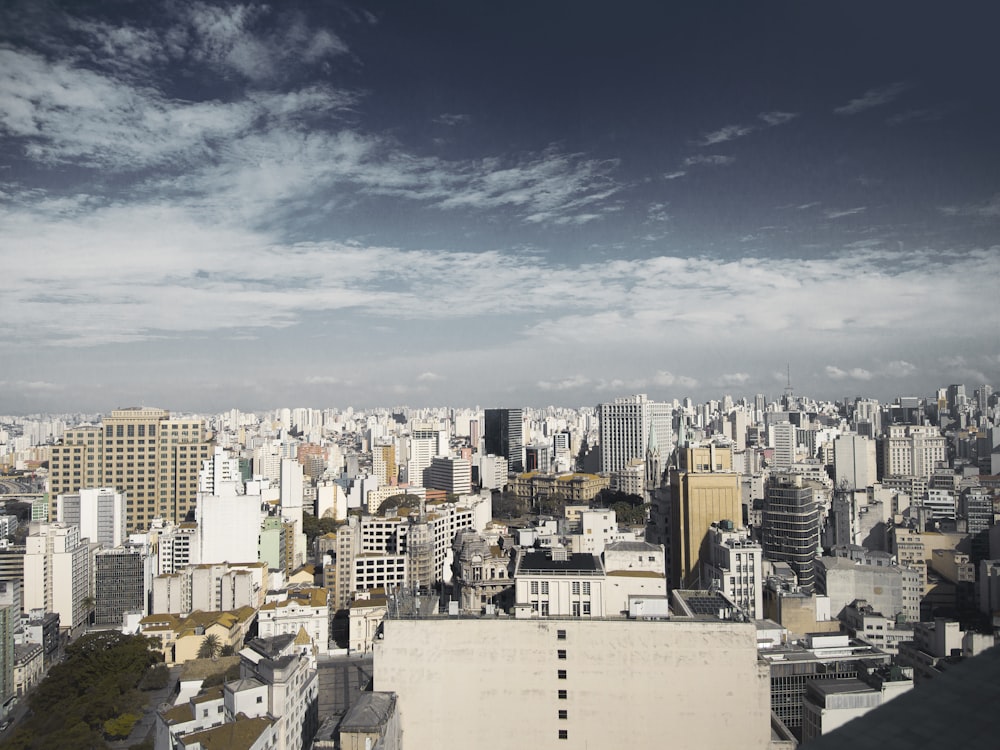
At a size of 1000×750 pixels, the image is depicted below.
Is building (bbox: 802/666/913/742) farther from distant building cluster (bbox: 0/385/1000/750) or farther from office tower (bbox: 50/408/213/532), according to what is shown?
office tower (bbox: 50/408/213/532)

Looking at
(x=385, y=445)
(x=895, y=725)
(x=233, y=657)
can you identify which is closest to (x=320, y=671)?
(x=233, y=657)

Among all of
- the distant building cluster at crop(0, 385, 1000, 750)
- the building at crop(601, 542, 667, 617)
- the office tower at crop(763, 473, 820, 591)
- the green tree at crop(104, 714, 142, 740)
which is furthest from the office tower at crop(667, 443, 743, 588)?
the green tree at crop(104, 714, 142, 740)

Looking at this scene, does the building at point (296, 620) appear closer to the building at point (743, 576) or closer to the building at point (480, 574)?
the building at point (480, 574)

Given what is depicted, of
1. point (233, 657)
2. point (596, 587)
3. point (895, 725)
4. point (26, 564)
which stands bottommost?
point (233, 657)

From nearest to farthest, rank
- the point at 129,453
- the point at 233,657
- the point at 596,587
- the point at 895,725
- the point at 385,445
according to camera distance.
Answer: the point at 895,725, the point at 596,587, the point at 233,657, the point at 129,453, the point at 385,445

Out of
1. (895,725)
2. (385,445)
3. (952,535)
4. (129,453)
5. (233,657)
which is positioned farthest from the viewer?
(385,445)

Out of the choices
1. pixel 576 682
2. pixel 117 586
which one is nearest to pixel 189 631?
pixel 117 586

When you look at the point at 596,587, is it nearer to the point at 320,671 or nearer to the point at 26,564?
the point at 320,671
